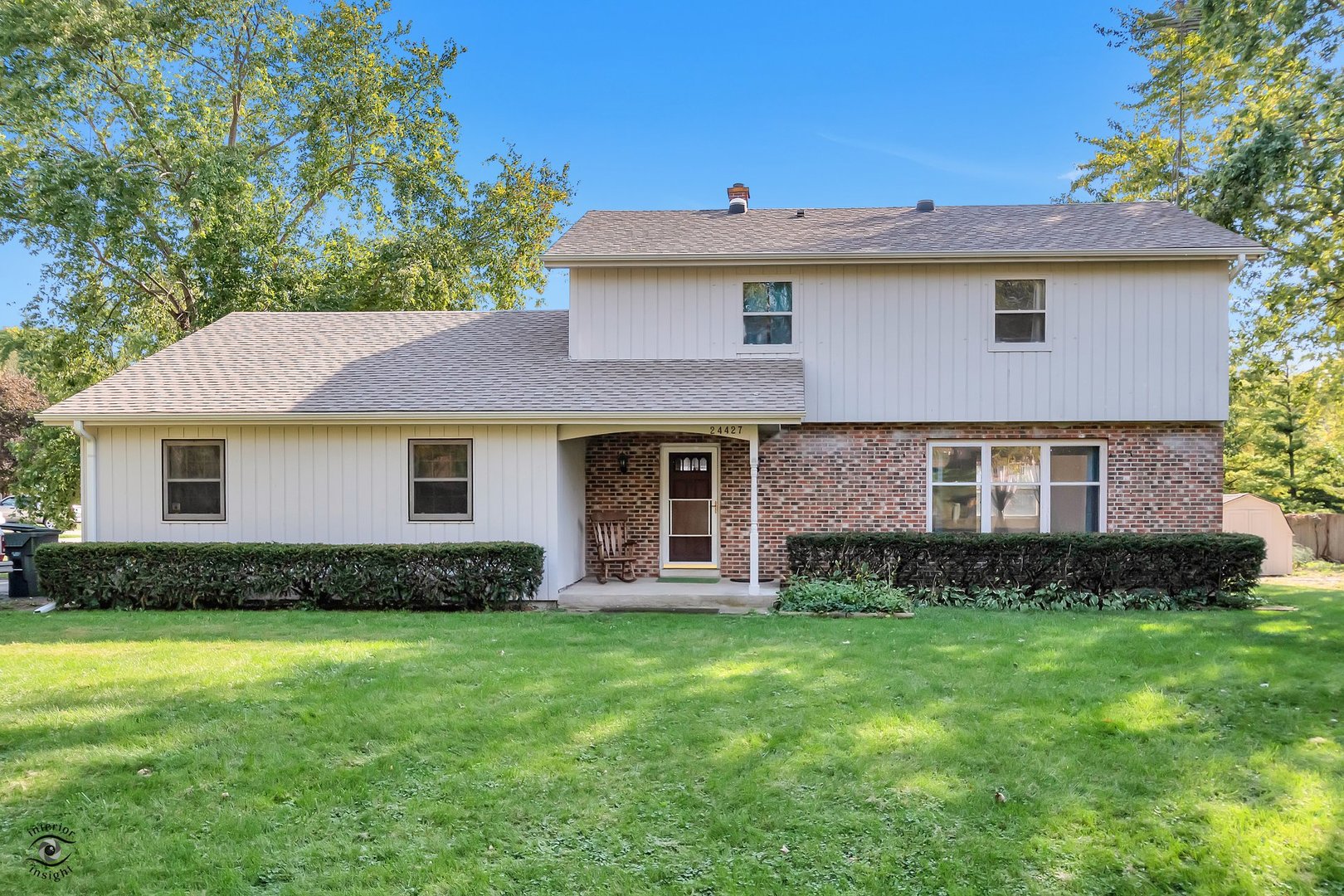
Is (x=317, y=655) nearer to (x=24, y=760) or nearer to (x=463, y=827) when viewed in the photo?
(x=24, y=760)

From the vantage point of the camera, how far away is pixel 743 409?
1070cm

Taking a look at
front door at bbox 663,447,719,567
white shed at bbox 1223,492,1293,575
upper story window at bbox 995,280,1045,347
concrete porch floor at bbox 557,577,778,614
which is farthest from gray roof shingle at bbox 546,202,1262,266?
white shed at bbox 1223,492,1293,575

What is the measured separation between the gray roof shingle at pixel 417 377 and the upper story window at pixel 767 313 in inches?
17.4

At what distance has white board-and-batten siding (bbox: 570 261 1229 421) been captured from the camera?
39.0 feet

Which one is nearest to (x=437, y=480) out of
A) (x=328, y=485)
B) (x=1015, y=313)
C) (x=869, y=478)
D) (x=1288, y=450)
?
(x=328, y=485)

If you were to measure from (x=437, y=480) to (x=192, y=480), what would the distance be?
370cm

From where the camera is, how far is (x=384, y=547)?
10.5 m

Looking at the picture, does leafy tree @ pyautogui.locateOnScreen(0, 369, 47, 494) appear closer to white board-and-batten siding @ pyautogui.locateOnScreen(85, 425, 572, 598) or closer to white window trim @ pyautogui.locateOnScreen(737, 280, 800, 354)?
white board-and-batten siding @ pyautogui.locateOnScreen(85, 425, 572, 598)

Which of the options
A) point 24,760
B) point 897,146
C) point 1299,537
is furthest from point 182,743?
point 1299,537

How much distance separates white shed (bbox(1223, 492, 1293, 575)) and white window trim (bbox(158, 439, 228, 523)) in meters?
18.1

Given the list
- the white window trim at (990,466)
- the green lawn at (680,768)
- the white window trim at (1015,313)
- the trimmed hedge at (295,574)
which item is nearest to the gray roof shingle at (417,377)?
the trimmed hedge at (295,574)

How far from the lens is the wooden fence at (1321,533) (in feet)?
63.3

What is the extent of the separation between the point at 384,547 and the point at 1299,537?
22.1 meters

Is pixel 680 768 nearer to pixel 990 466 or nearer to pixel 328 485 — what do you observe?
pixel 328 485
